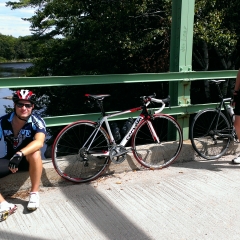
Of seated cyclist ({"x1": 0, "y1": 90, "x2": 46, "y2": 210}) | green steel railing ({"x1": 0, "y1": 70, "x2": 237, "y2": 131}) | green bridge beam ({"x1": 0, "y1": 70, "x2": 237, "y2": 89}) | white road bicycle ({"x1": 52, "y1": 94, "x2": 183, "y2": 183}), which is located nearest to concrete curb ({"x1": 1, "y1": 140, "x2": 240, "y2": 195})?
white road bicycle ({"x1": 52, "y1": 94, "x2": 183, "y2": 183})

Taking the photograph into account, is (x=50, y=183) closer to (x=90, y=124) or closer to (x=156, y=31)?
(x=90, y=124)

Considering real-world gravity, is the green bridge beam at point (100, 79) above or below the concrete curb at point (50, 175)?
above

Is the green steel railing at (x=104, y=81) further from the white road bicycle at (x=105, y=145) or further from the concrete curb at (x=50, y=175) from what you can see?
the concrete curb at (x=50, y=175)

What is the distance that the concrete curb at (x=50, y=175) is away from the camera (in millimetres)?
3535

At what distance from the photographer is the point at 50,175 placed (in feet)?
A: 12.4

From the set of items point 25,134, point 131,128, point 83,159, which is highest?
point 25,134

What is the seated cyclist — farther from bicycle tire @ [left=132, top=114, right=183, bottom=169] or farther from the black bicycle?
the black bicycle

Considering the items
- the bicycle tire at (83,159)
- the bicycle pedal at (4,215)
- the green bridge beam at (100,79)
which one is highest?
the green bridge beam at (100,79)

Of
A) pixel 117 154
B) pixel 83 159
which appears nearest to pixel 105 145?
pixel 117 154

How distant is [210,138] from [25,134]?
267 centimetres

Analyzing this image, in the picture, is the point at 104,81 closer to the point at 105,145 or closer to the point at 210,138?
the point at 105,145

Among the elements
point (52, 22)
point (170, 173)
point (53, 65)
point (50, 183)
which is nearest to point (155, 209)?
point (170, 173)

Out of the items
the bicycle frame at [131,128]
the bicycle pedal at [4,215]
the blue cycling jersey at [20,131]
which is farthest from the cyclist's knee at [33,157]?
the bicycle frame at [131,128]

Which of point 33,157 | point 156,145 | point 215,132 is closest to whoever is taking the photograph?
point 33,157
